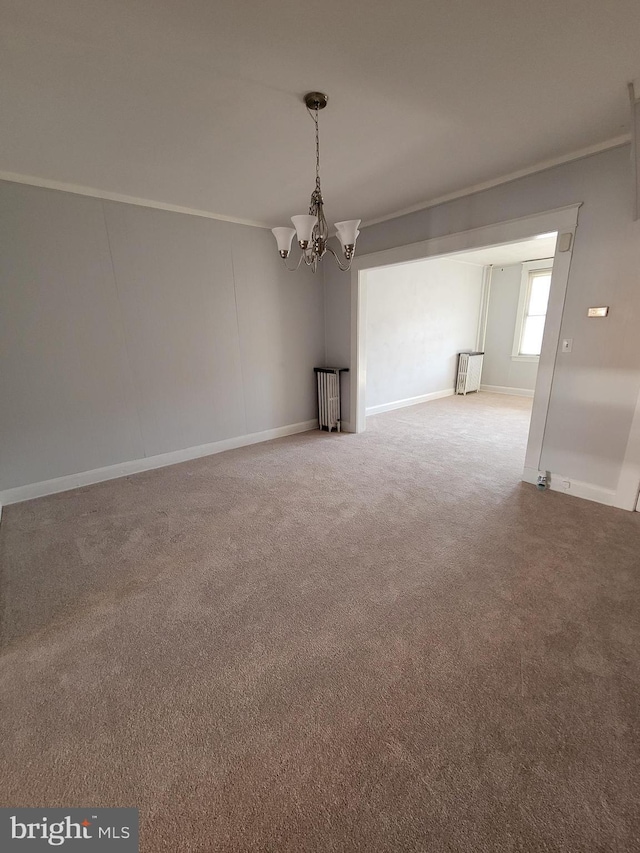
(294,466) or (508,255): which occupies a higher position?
(508,255)

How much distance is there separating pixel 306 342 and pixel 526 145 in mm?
2958

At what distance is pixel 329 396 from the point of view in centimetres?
477

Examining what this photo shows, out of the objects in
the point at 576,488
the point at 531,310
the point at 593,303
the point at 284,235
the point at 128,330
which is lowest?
the point at 576,488

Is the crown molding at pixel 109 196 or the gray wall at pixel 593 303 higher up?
the crown molding at pixel 109 196

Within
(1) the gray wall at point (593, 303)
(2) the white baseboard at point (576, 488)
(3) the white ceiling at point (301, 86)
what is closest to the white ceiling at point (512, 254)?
(1) the gray wall at point (593, 303)

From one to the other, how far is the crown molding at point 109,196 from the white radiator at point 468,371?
4.91 metres

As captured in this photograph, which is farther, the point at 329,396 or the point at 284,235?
the point at 329,396

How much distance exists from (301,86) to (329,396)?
329 centimetres

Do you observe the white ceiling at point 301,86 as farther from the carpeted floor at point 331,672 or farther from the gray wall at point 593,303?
the carpeted floor at point 331,672

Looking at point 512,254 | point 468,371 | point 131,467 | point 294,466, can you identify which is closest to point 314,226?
point 294,466

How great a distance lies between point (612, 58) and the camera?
1.63 metres

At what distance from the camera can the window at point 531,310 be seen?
21.6 ft

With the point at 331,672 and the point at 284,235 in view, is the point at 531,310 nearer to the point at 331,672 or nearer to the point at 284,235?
the point at 284,235

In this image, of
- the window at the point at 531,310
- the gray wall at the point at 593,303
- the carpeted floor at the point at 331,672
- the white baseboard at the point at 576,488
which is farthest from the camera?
the window at the point at 531,310
